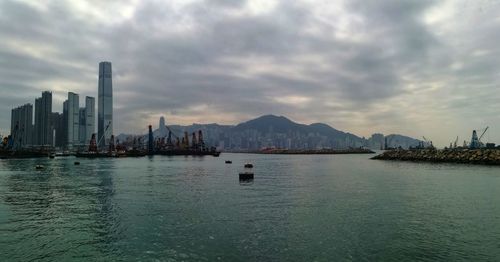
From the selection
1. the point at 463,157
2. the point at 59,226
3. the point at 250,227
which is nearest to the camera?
the point at 250,227

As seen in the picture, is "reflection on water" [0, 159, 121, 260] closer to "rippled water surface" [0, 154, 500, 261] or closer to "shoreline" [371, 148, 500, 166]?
"rippled water surface" [0, 154, 500, 261]

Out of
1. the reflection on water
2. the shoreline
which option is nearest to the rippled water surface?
the reflection on water

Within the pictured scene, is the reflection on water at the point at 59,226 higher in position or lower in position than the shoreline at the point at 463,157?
lower

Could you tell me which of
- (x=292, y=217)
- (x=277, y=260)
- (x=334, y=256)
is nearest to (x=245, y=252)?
(x=277, y=260)

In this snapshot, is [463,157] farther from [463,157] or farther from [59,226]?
[59,226]

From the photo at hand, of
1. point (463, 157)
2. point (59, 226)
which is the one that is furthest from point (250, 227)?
point (463, 157)

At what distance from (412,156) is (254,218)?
166 m

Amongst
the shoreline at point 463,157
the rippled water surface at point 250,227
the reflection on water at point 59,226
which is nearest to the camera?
the rippled water surface at point 250,227

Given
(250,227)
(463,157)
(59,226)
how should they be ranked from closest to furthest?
(250,227), (59,226), (463,157)

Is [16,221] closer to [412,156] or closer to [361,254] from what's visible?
[361,254]

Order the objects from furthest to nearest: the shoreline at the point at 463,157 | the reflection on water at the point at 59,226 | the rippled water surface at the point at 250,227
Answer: the shoreline at the point at 463,157 < the reflection on water at the point at 59,226 < the rippled water surface at the point at 250,227

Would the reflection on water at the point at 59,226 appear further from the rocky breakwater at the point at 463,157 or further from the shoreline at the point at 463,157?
the rocky breakwater at the point at 463,157

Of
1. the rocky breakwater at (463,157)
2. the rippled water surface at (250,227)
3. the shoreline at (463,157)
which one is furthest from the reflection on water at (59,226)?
the rocky breakwater at (463,157)

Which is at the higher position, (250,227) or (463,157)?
(463,157)
